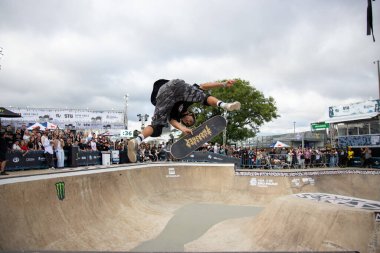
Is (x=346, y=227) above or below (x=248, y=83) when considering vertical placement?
below

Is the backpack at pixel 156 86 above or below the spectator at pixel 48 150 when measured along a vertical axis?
above

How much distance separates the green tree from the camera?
40500mm

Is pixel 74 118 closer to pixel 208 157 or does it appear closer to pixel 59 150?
pixel 208 157

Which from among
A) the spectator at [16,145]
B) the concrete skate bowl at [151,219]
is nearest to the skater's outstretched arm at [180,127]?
the concrete skate bowl at [151,219]

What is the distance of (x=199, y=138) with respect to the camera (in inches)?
342

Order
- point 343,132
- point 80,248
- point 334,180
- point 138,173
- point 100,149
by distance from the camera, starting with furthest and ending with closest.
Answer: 1. point 343,132
2. point 100,149
3. point 334,180
4. point 138,173
5. point 80,248

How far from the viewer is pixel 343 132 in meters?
37.0

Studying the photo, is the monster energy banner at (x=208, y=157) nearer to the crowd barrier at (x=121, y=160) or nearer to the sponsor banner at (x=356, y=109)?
the crowd barrier at (x=121, y=160)

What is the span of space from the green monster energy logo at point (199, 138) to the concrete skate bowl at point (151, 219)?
2.57 m

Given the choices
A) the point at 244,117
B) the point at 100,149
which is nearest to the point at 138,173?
the point at 100,149

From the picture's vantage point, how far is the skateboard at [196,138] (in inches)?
340

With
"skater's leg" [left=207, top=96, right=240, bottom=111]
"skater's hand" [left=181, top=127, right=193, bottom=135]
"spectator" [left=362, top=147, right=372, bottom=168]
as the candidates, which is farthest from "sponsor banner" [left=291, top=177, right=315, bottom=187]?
"skater's leg" [left=207, top=96, right=240, bottom=111]

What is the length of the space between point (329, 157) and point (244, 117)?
19.6 metres

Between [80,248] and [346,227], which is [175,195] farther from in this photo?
[346,227]
